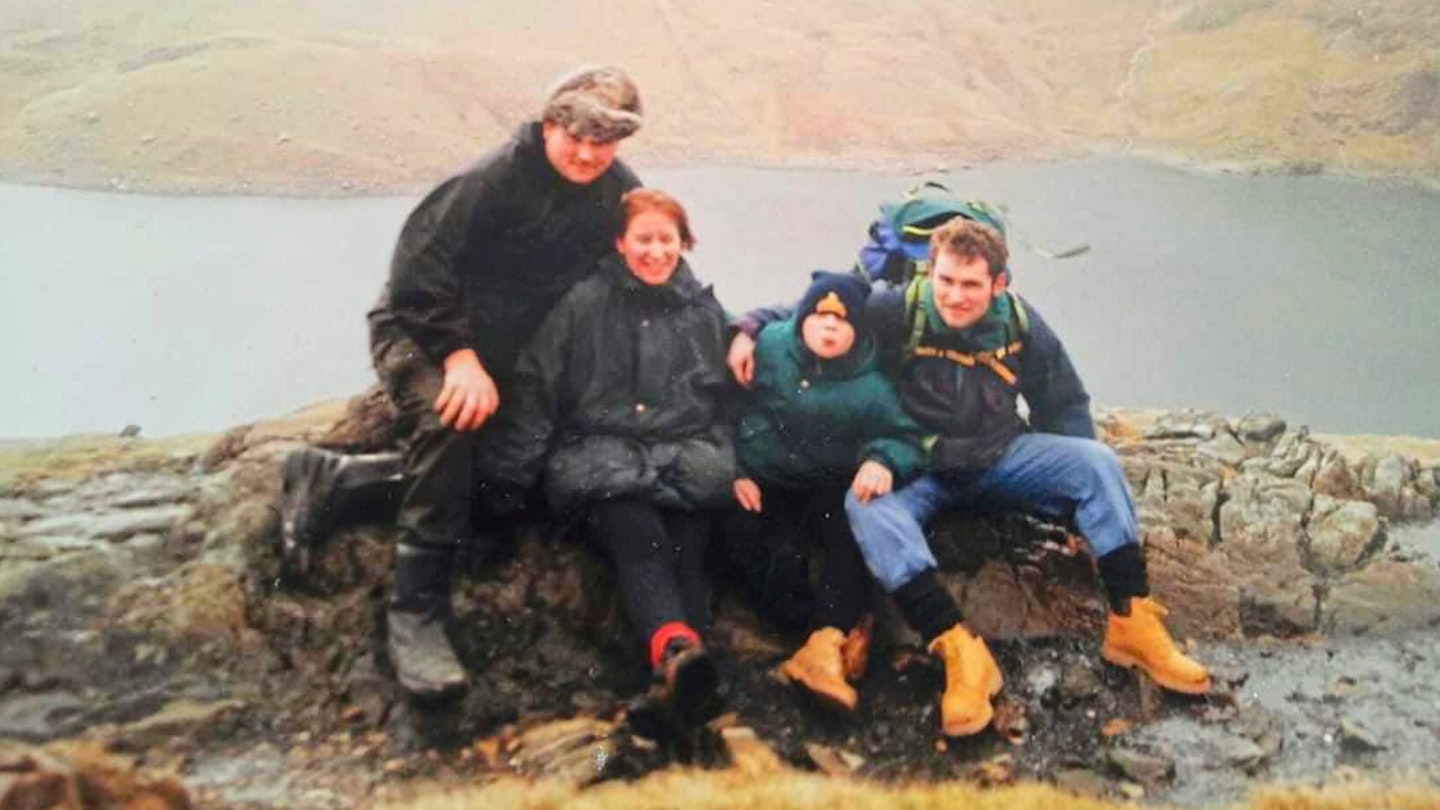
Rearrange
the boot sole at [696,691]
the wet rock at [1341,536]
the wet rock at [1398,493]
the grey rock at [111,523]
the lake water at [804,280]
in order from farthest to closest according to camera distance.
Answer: the lake water at [804,280], the wet rock at [1398,493], the wet rock at [1341,536], the grey rock at [111,523], the boot sole at [696,691]

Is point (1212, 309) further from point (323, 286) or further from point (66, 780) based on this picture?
point (66, 780)

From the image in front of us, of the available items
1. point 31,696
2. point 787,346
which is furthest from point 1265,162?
point 31,696

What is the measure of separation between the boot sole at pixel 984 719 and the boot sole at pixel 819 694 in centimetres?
35

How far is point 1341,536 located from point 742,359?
334 cm

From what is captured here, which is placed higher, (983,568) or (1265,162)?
(1265,162)

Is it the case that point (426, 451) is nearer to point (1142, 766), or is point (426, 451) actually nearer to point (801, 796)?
point (801, 796)

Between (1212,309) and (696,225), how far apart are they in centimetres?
494

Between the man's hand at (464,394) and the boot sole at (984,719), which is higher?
the man's hand at (464,394)

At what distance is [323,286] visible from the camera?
8.23 m

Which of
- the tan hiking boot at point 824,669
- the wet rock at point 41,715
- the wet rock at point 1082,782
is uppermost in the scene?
the wet rock at point 41,715

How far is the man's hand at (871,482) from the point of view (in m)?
3.93

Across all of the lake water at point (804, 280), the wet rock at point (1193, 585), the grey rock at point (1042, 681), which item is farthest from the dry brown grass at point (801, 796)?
the lake water at point (804, 280)

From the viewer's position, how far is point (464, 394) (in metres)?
3.63

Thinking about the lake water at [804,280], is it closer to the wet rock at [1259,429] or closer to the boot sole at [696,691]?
the wet rock at [1259,429]
